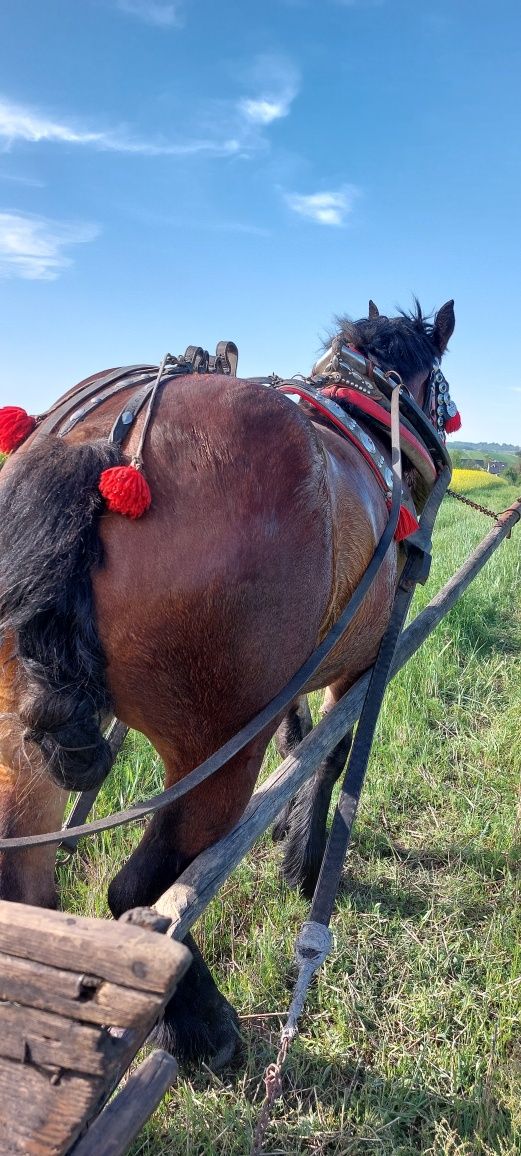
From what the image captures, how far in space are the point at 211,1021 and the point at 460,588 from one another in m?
1.97

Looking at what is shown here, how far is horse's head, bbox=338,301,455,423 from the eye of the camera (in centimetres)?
291

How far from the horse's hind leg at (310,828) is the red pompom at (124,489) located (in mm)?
1645

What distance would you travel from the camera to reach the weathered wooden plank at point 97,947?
83cm

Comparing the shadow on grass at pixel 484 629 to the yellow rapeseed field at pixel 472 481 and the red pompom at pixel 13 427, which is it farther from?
the yellow rapeseed field at pixel 472 481

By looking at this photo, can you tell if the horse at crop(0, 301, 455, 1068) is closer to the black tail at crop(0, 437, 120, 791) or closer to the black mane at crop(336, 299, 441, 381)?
the black tail at crop(0, 437, 120, 791)

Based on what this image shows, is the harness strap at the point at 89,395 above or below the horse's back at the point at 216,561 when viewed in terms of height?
above

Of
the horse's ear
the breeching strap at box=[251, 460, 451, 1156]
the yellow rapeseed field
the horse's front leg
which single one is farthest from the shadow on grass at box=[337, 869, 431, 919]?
the yellow rapeseed field

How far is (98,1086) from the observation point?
34.1 inches

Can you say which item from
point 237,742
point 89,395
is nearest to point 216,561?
point 237,742

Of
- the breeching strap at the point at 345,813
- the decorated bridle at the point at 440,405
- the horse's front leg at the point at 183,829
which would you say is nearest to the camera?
the breeching strap at the point at 345,813

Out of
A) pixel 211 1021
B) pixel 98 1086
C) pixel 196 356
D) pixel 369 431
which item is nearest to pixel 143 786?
pixel 211 1021

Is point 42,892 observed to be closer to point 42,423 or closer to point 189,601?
point 189,601

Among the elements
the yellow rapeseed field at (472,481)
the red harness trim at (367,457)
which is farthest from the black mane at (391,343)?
the yellow rapeseed field at (472,481)

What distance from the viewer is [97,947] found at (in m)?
0.85
